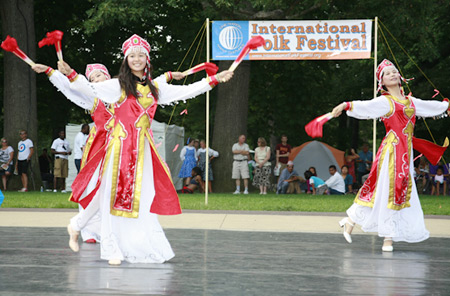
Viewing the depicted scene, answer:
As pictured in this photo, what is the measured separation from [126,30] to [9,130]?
7.29 metres

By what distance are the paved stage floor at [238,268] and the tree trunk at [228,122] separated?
10.5 metres

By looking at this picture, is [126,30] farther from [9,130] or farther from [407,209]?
[407,209]

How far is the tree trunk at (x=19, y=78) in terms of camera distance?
64.4 feet

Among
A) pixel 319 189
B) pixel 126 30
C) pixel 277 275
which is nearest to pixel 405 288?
pixel 277 275

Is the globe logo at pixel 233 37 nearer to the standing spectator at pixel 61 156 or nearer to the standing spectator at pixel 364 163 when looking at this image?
the standing spectator at pixel 61 156

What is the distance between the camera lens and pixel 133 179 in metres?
6.70

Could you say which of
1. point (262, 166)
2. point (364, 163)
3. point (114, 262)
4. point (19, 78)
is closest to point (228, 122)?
point (262, 166)

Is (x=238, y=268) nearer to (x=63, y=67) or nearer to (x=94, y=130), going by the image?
(x=63, y=67)

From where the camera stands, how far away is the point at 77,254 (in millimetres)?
7078

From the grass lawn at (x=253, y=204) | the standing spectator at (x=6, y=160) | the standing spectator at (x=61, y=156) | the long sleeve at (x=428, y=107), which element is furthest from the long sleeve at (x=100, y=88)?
the standing spectator at (x=6, y=160)

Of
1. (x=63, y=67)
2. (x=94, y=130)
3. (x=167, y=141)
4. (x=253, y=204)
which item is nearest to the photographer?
(x=63, y=67)

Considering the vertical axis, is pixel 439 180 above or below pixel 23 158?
below

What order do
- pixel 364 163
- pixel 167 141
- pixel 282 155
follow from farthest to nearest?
pixel 364 163 → pixel 167 141 → pixel 282 155

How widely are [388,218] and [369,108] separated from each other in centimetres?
119
